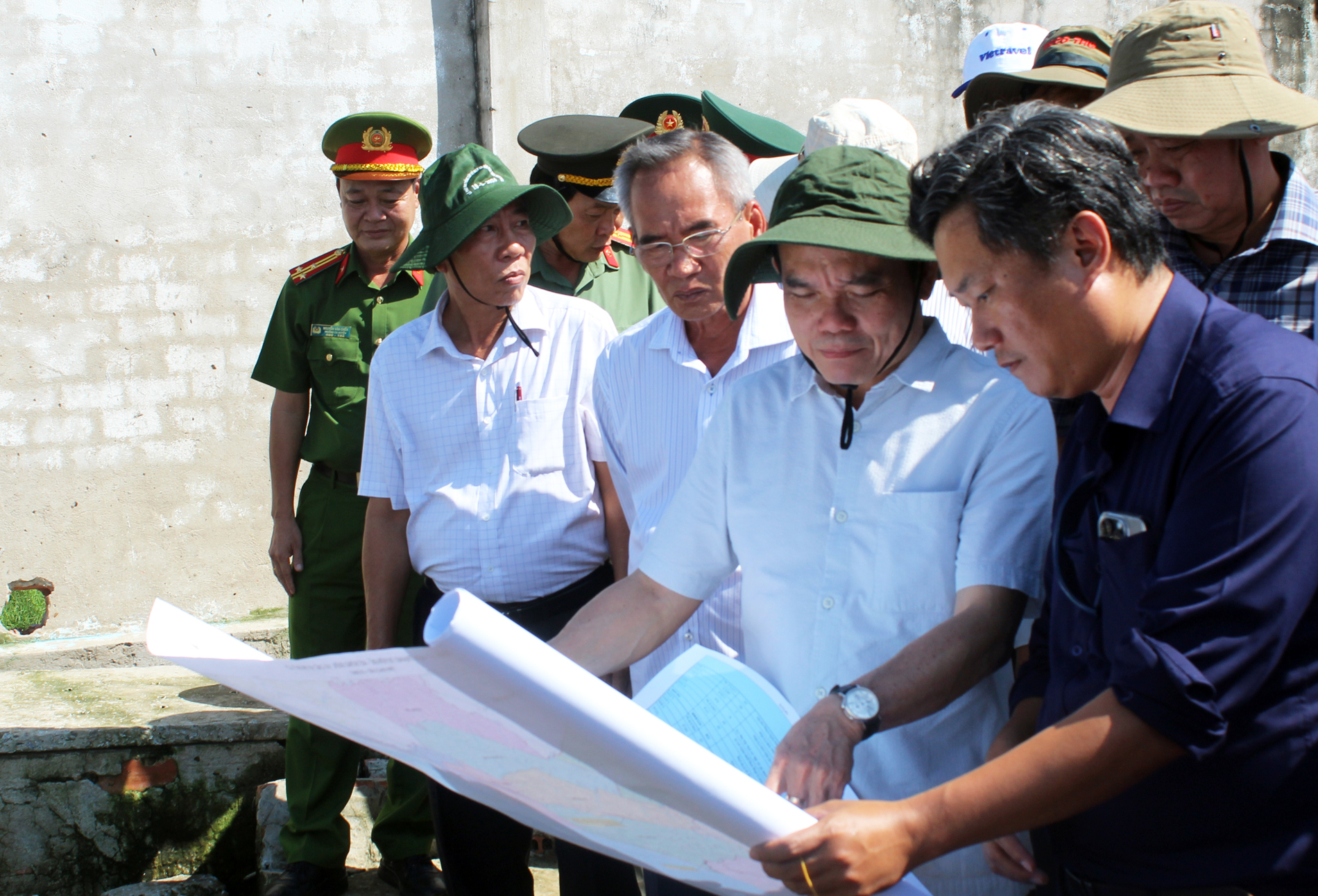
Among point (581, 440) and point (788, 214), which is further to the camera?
point (581, 440)

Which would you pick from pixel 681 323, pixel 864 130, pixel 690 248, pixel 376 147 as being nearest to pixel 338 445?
pixel 376 147

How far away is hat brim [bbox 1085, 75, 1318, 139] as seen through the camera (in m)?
1.70

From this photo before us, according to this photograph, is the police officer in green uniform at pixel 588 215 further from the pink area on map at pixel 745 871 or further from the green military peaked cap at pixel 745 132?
the pink area on map at pixel 745 871

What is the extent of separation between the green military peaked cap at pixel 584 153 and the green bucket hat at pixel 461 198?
54 centimetres

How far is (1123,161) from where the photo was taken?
1177mm

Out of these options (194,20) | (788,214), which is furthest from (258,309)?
(788,214)

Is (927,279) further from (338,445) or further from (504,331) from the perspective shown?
(338,445)

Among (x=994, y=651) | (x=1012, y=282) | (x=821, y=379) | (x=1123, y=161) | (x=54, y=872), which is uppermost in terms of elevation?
(x=1123, y=161)

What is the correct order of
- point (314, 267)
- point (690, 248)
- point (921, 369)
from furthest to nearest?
point (314, 267), point (690, 248), point (921, 369)

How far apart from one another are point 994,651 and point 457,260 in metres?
1.70

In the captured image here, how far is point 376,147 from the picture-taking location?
3.52 meters

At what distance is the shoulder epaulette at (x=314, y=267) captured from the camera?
3553mm

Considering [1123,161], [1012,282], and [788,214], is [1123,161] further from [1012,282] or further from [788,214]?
[788,214]

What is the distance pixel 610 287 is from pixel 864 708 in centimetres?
236
